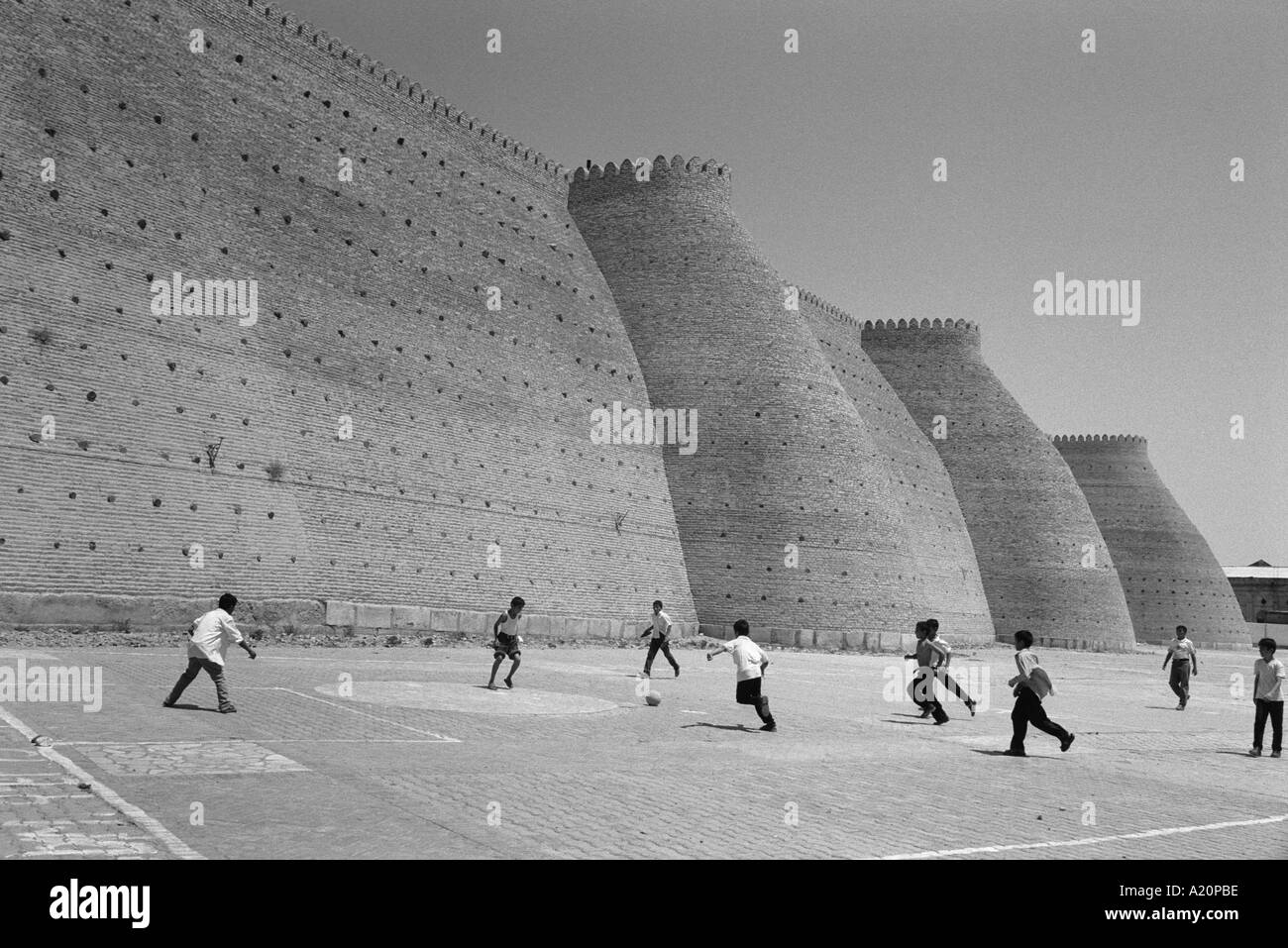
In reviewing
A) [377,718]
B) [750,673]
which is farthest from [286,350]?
[750,673]

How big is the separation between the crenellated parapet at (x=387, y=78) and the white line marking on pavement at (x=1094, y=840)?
81.1 feet

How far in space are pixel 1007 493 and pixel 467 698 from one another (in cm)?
4095

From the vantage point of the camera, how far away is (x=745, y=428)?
3422 cm

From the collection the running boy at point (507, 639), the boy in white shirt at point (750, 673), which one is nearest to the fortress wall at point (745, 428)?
the running boy at point (507, 639)

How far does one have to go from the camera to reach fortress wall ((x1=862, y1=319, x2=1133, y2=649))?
1908 inches

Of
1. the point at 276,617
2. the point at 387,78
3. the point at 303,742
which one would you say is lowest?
the point at 303,742

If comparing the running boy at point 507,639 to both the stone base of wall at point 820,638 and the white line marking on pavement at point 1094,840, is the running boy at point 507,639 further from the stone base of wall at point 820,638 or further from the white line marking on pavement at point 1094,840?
the stone base of wall at point 820,638

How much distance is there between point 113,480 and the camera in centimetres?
1859

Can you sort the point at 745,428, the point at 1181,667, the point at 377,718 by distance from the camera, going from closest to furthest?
the point at 377,718 < the point at 1181,667 < the point at 745,428

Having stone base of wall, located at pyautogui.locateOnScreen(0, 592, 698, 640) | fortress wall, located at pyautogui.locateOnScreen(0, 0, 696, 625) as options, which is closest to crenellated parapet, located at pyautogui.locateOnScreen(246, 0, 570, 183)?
fortress wall, located at pyautogui.locateOnScreen(0, 0, 696, 625)

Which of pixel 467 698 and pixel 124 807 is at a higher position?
pixel 124 807

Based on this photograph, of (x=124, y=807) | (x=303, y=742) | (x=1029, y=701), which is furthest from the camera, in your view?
(x=1029, y=701)

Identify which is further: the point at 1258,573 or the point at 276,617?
the point at 1258,573

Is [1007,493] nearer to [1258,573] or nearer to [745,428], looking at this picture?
[745,428]
